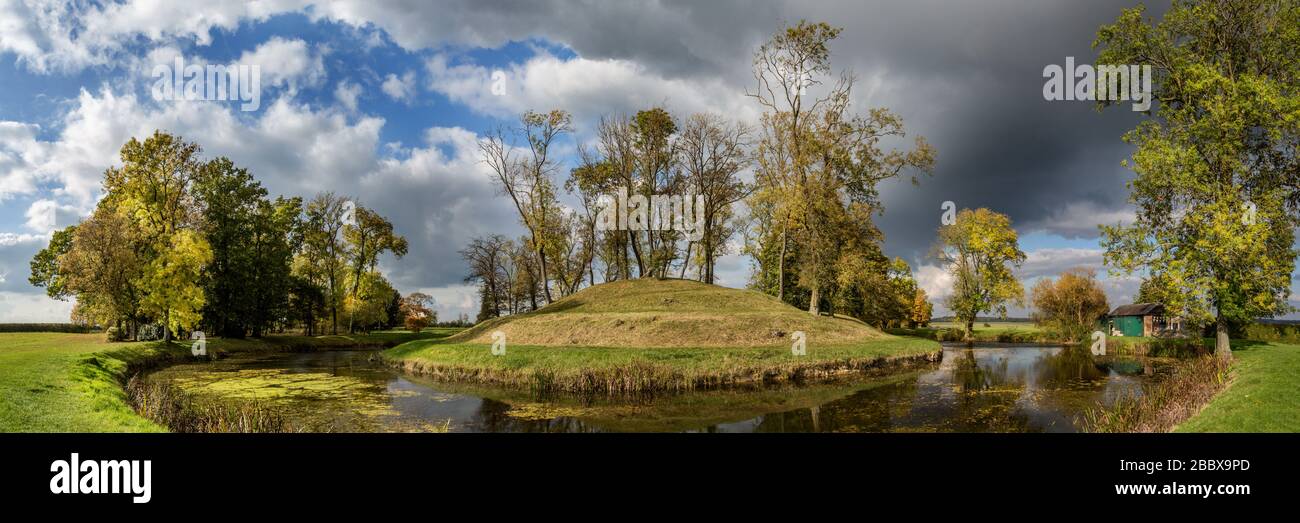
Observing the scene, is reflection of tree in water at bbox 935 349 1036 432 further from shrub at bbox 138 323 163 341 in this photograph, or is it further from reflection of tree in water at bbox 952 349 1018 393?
shrub at bbox 138 323 163 341

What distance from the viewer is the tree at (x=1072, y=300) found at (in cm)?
5869

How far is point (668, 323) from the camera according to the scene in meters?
33.2

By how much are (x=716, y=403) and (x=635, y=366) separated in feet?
14.7

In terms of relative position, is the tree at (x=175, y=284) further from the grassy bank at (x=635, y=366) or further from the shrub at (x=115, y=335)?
the grassy bank at (x=635, y=366)

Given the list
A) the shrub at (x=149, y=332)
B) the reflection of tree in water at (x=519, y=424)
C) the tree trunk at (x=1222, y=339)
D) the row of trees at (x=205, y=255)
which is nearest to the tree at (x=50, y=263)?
the row of trees at (x=205, y=255)

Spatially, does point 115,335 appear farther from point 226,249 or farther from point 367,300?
point 367,300

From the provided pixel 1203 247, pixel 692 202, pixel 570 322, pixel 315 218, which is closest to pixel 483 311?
pixel 315 218

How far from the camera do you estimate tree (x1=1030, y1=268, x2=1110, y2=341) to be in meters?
58.7

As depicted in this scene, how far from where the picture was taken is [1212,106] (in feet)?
81.4

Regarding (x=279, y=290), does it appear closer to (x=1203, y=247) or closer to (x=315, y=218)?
(x=315, y=218)

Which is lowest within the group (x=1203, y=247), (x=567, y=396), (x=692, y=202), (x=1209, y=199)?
(x=567, y=396)
